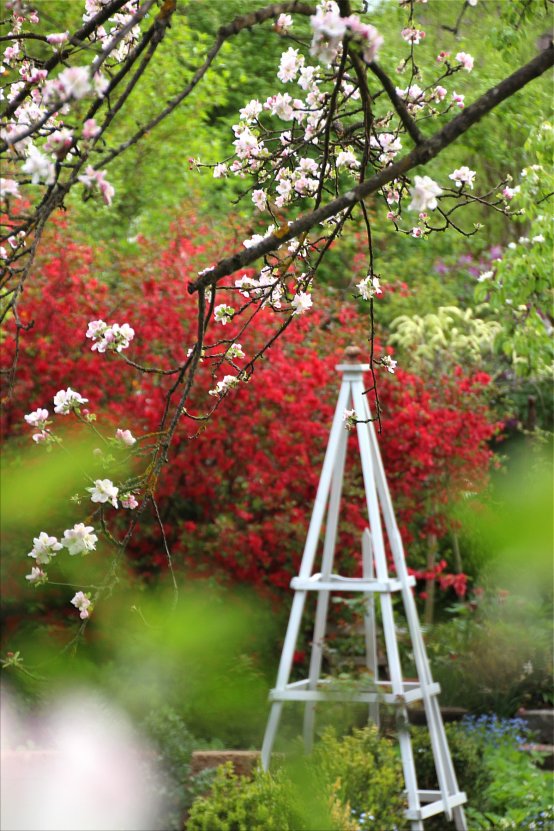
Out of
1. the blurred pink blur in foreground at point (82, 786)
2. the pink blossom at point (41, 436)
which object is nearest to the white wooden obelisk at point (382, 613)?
the blurred pink blur in foreground at point (82, 786)

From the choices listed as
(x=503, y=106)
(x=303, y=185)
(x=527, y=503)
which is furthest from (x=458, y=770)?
(x=503, y=106)

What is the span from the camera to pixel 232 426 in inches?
221

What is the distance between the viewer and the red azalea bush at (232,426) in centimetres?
546

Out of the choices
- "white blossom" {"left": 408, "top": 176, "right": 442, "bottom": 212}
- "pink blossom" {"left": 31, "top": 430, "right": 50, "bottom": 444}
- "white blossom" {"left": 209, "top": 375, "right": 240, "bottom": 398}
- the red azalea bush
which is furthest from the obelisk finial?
"white blossom" {"left": 408, "top": 176, "right": 442, "bottom": 212}

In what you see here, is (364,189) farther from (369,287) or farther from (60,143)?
(369,287)

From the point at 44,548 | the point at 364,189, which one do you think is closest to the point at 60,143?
the point at 364,189

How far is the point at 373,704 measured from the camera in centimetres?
476

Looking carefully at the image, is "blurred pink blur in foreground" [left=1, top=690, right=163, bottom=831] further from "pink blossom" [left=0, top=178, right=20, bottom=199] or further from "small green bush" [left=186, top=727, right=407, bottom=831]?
"pink blossom" [left=0, top=178, right=20, bottom=199]

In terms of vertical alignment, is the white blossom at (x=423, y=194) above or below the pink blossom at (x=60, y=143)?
above

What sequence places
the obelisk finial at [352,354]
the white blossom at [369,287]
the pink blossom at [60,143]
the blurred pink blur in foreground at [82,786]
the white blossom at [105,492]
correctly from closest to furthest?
the pink blossom at [60,143], the white blossom at [105,492], the white blossom at [369,287], the blurred pink blur in foreground at [82,786], the obelisk finial at [352,354]

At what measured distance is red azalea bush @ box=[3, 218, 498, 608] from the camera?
5.46 metres

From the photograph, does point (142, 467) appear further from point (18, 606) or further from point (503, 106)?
point (503, 106)

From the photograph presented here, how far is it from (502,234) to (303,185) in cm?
1078

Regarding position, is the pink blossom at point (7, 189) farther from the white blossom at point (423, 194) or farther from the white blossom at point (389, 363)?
the white blossom at point (389, 363)
